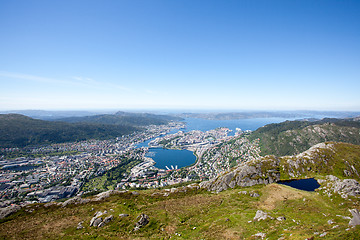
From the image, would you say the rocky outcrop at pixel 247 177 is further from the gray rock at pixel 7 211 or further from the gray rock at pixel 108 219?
the gray rock at pixel 7 211

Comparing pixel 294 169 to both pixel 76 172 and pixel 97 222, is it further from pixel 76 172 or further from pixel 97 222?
pixel 76 172

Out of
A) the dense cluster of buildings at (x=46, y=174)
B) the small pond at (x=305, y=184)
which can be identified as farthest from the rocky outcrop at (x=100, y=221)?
the dense cluster of buildings at (x=46, y=174)

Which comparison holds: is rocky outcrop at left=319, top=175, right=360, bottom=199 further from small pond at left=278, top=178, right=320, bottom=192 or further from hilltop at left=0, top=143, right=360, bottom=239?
small pond at left=278, top=178, right=320, bottom=192

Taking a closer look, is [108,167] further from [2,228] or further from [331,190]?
[331,190]

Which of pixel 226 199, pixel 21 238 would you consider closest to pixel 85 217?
pixel 21 238

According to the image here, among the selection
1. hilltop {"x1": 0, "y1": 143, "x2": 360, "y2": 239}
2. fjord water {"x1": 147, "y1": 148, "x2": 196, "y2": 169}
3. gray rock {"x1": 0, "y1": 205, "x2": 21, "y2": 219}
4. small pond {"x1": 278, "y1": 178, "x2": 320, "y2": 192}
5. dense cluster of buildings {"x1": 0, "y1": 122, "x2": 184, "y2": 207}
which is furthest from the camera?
fjord water {"x1": 147, "y1": 148, "x2": 196, "y2": 169}

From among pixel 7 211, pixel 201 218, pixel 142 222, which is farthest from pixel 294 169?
pixel 7 211

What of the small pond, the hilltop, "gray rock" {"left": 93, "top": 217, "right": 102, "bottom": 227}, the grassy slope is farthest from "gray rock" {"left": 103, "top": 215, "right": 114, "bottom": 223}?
the small pond
